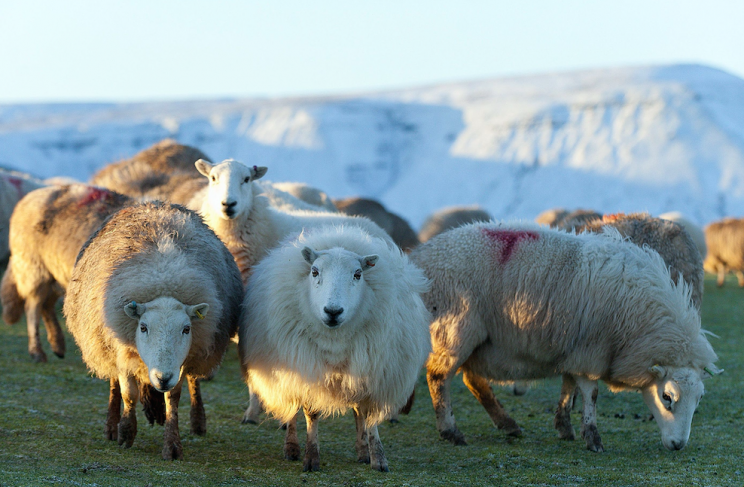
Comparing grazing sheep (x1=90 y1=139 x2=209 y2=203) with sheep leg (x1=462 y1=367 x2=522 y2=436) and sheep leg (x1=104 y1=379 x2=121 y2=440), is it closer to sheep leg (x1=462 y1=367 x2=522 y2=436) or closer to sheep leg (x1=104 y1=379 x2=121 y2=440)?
sheep leg (x1=104 y1=379 x2=121 y2=440)

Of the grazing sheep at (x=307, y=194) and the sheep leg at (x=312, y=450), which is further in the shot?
the grazing sheep at (x=307, y=194)

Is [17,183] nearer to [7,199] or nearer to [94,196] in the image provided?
[7,199]

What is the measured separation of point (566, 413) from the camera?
660cm

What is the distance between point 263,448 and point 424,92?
105 m

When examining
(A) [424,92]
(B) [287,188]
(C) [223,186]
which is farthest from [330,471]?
(A) [424,92]

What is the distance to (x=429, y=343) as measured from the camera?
5.89 meters

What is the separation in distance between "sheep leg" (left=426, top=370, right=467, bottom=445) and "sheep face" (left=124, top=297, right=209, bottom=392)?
223 centimetres

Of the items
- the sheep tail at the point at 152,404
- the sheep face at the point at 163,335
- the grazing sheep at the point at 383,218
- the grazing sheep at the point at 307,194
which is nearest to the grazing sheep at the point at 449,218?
the grazing sheep at the point at 383,218

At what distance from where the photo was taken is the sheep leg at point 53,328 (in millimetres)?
8828

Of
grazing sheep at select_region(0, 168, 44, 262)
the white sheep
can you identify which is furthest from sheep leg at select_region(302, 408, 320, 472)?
grazing sheep at select_region(0, 168, 44, 262)

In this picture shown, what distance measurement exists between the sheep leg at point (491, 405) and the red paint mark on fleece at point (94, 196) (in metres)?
4.32

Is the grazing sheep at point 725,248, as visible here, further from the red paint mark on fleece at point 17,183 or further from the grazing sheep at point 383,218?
the red paint mark on fleece at point 17,183

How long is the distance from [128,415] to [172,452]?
0.47 m

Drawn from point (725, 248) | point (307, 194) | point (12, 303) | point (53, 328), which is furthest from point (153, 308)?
point (725, 248)
